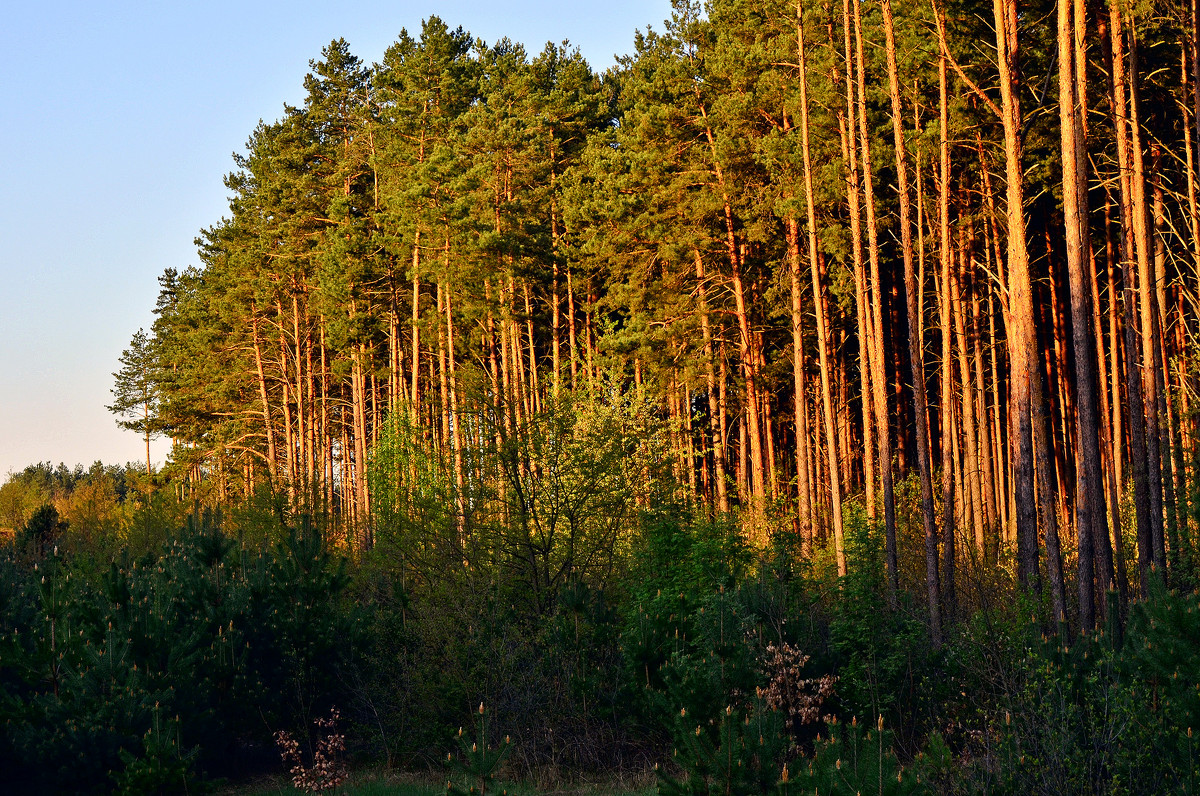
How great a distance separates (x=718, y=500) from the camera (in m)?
33.0

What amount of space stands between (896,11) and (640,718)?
61.2 feet

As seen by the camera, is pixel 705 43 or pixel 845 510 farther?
pixel 705 43

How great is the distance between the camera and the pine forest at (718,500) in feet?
38.9

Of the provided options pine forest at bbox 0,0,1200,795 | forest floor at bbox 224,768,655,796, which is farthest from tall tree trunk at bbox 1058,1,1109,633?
forest floor at bbox 224,768,655,796

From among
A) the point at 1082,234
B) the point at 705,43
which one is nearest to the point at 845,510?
the point at 1082,234

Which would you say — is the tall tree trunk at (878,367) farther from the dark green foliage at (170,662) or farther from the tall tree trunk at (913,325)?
the dark green foliage at (170,662)

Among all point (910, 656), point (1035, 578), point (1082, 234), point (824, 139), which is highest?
point (824, 139)

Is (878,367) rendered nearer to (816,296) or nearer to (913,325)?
(913,325)

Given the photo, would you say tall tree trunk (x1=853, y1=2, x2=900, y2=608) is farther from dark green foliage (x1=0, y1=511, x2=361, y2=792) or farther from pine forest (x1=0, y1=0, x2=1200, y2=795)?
dark green foliage (x1=0, y1=511, x2=361, y2=792)

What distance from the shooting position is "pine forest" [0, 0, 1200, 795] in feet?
38.9

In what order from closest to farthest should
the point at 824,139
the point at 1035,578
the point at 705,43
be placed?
the point at 1035,578 < the point at 824,139 < the point at 705,43

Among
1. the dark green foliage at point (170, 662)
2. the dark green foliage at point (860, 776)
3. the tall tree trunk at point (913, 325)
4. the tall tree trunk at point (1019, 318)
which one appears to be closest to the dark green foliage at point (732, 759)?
the dark green foliage at point (860, 776)

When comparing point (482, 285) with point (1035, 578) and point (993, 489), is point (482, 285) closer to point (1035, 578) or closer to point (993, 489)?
point (993, 489)

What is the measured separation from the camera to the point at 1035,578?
42.9ft
